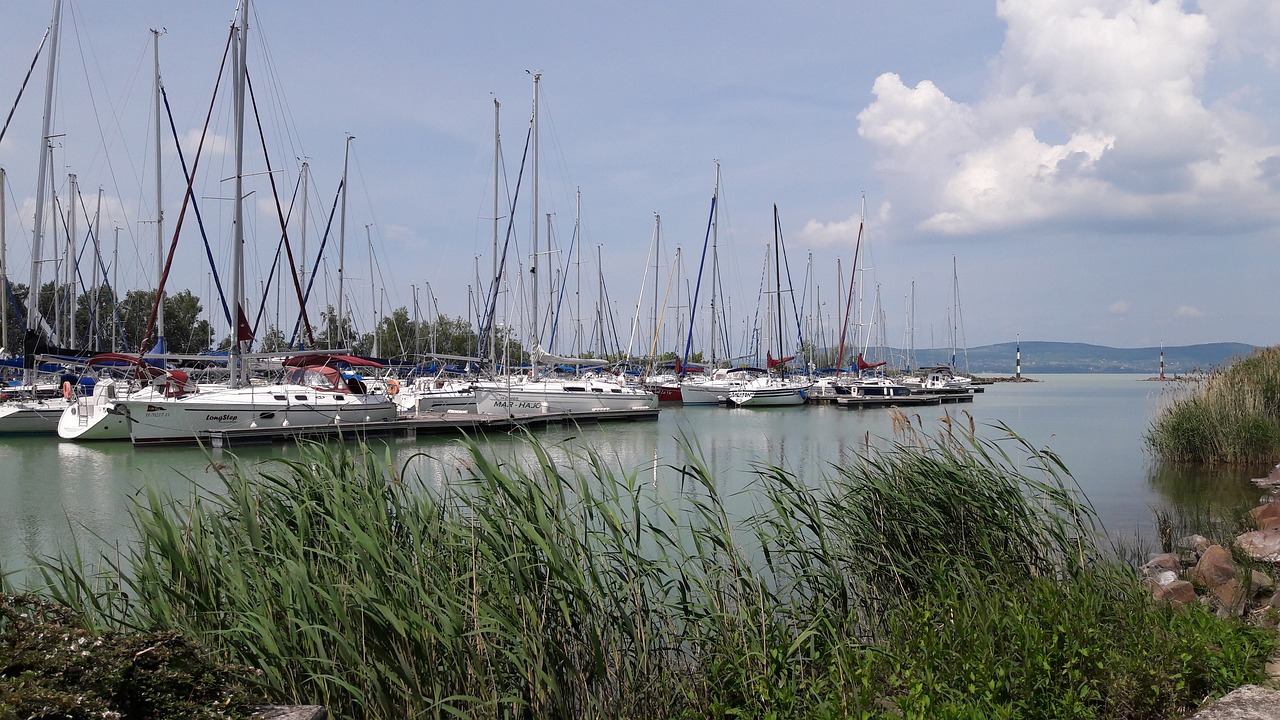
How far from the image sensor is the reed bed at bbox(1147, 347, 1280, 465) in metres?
19.3

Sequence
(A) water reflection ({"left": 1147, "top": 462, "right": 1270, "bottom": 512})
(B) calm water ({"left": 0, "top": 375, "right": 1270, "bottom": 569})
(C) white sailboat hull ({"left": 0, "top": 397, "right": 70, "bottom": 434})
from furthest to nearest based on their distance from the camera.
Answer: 1. (C) white sailboat hull ({"left": 0, "top": 397, "right": 70, "bottom": 434})
2. (A) water reflection ({"left": 1147, "top": 462, "right": 1270, "bottom": 512})
3. (B) calm water ({"left": 0, "top": 375, "right": 1270, "bottom": 569})

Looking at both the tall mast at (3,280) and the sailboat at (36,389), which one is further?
the tall mast at (3,280)

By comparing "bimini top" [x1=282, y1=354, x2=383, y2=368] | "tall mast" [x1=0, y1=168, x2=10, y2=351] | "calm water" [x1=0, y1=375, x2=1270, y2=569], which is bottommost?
"calm water" [x1=0, y1=375, x2=1270, y2=569]

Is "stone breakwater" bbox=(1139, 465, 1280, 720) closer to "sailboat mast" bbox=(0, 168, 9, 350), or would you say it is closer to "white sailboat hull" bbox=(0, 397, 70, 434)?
"white sailboat hull" bbox=(0, 397, 70, 434)

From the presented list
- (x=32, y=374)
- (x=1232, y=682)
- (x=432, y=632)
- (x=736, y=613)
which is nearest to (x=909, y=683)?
(x=736, y=613)

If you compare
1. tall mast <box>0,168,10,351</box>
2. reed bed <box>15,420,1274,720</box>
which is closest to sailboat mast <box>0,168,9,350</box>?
tall mast <box>0,168,10,351</box>

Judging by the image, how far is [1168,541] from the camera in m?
11.7

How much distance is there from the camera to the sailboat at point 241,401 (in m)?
26.0

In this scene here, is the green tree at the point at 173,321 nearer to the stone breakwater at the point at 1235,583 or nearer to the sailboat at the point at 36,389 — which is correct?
the sailboat at the point at 36,389

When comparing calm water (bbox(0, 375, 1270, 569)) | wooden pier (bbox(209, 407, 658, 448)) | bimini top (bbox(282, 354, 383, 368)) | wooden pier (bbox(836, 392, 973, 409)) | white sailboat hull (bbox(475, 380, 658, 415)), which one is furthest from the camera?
wooden pier (bbox(836, 392, 973, 409))

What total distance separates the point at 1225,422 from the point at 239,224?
91.1 feet

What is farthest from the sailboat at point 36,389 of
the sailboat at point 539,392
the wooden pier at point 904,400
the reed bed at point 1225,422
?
the wooden pier at point 904,400

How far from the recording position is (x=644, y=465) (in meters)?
19.9

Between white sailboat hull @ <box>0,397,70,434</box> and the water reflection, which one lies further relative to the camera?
white sailboat hull @ <box>0,397,70,434</box>
